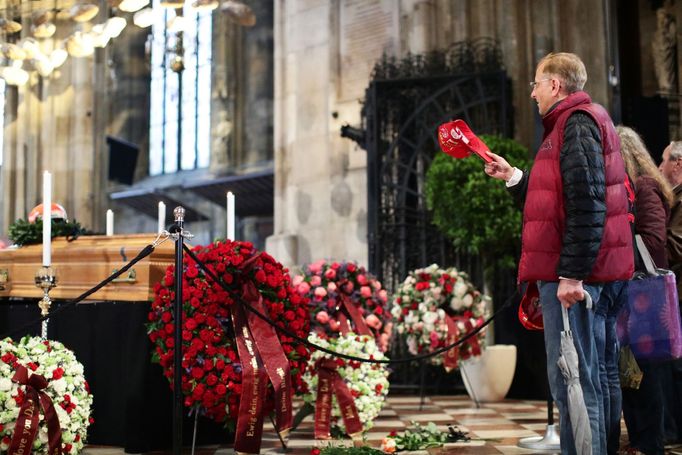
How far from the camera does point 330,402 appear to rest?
548 cm

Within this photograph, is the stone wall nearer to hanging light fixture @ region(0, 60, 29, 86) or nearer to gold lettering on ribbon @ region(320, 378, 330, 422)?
hanging light fixture @ region(0, 60, 29, 86)

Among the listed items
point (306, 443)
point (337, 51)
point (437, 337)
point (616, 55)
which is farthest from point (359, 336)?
point (337, 51)

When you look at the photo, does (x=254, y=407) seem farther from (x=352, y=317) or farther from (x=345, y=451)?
(x=352, y=317)

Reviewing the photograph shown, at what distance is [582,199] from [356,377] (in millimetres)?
2575

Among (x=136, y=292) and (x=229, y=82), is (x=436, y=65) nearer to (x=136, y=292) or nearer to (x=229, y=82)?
(x=136, y=292)

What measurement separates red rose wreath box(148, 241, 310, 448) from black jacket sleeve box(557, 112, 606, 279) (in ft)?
5.87

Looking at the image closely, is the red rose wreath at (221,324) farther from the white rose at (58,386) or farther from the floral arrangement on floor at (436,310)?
the floral arrangement on floor at (436,310)

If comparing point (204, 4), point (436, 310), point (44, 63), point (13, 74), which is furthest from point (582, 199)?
point (44, 63)

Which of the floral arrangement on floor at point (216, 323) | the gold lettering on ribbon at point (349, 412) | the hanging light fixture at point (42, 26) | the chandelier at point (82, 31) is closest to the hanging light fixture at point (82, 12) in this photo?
the chandelier at point (82, 31)

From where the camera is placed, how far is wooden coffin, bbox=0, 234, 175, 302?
17.2ft

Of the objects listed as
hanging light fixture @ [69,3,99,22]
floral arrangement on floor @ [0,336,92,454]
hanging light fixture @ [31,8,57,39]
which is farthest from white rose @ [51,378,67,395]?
hanging light fixture @ [31,8,57,39]

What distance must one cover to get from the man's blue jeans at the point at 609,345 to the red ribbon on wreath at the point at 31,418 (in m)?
2.47

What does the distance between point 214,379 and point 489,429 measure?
229cm

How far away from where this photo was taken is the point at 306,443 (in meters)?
5.45
